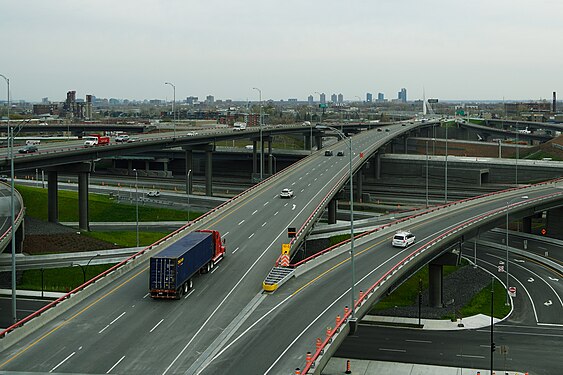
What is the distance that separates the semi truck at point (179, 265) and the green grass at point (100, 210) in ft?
160

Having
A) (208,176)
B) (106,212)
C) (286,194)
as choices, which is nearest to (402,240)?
(286,194)

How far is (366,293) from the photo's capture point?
36.3 m

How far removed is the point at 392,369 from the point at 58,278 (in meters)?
31.1

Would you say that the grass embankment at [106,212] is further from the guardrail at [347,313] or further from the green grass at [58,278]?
the guardrail at [347,313]

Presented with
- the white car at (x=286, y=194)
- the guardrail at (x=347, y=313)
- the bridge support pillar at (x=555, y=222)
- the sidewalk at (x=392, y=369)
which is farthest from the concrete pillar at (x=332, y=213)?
the sidewalk at (x=392, y=369)

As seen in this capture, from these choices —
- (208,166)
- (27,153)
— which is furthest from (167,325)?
(208,166)

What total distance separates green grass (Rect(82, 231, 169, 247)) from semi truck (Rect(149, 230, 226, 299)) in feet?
105

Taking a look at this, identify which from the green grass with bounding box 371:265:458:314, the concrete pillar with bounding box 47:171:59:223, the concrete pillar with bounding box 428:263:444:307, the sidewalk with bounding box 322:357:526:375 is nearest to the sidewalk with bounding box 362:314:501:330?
the green grass with bounding box 371:265:458:314

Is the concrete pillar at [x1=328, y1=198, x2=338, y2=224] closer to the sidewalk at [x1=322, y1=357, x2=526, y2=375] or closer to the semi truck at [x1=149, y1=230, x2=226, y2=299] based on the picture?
the sidewalk at [x1=322, y1=357, x2=526, y2=375]

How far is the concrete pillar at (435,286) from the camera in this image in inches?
2206

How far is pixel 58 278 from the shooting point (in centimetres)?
5747

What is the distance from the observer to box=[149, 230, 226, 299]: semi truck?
115ft

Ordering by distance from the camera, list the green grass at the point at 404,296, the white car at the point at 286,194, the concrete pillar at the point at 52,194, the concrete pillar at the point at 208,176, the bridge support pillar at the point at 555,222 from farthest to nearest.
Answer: the concrete pillar at the point at 208,176
the bridge support pillar at the point at 555,222
the concrete pillar at the point at 52,194
the white car at the point at 286,194
the green grass at the point at 404,296

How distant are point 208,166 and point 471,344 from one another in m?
70.6
